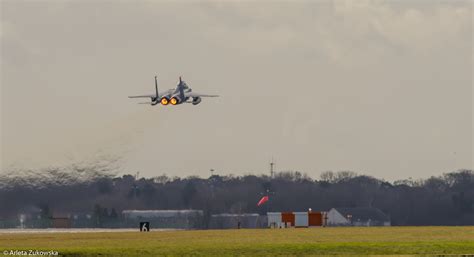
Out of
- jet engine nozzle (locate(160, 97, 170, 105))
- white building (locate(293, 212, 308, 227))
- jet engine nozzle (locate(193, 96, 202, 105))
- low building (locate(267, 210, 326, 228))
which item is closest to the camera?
jet engine nozzle (locate(160, 97, 170, 105))

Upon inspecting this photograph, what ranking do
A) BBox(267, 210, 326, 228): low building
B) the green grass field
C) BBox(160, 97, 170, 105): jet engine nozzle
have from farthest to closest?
BBox(267, 210, 326, 228): low building
BBox(160, 97, 170, 105): jet engine nozzle
the green grass field

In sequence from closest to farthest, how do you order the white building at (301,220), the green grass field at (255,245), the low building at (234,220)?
1. the green grass field at (255,245)
2. the white building at (301,220)
3. the low building at (234,220)

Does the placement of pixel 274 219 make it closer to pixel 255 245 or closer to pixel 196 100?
pixel 196 100

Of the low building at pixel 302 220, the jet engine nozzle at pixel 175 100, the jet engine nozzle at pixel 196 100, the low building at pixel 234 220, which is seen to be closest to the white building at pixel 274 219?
the low building at pixel 302 220

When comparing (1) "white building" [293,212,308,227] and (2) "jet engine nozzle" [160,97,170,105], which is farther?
(1) "white building" [293,212,308,227]

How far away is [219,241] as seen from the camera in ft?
312

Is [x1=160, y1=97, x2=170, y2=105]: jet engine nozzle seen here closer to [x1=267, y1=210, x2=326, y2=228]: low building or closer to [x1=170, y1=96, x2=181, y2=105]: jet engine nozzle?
[x1=170, y1=96, x2=181, y2=105]: jet engine nozzle

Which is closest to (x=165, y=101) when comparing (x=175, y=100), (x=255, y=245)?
(x=175, y=100)

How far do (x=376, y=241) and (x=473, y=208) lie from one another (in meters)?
109

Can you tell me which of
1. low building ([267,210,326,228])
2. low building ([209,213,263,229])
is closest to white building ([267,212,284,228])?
low building ([267,210,326,228])

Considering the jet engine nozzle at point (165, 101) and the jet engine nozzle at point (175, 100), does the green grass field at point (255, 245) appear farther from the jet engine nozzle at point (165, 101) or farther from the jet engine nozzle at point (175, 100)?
the jet engine nozzle at point (175, 100)

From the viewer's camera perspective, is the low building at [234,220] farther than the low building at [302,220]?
Yes

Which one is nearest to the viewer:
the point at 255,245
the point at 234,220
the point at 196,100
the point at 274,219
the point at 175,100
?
the point at 255,245

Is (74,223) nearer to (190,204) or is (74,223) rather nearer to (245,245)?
(190,204)
